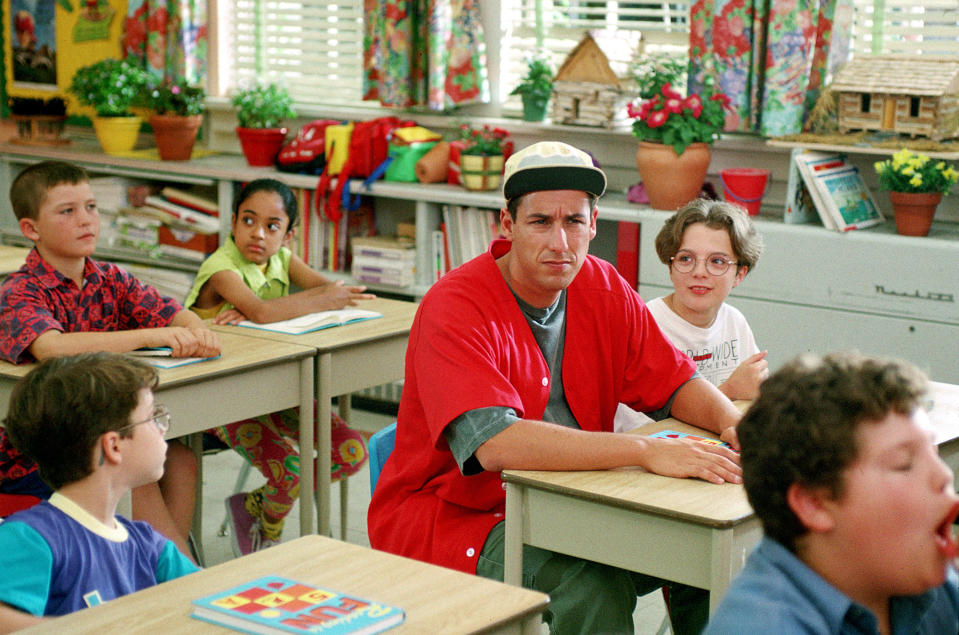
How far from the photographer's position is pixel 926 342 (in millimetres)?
3602

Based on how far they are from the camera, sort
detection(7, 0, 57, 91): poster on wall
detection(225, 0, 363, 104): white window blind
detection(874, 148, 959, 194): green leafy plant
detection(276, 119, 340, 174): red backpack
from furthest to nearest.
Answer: detection(7, 0, 57, 91): poster on wall < detection(225, 0, 363, 104): white window blind < detection(276, 119, 340, 174): red backpack < detection(874, 148, 959, 194): green leafy plant

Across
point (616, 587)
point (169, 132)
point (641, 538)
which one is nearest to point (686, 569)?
point (641, 538)

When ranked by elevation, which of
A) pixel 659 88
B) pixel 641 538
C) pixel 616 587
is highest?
pixel 659 88

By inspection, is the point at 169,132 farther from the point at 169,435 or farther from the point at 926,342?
the point at 926,342

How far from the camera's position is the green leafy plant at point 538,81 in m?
4.55

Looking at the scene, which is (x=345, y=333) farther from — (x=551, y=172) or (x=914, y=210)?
(x=914, y=210)

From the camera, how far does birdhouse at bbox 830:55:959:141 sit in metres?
3.66

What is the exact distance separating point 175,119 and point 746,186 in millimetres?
2592

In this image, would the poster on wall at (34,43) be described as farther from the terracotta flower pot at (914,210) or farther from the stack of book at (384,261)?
the terracotta flower pot at (914,210)

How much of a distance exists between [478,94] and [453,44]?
0.22 m

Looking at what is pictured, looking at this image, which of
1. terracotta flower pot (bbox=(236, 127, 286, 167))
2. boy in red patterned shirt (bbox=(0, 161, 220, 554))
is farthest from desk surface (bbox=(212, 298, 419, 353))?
terracotta flower pot (bbox=(236, 127, 286, 167))

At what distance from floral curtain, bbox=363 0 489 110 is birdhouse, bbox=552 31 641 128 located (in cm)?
48

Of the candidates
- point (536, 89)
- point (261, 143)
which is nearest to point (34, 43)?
point (261, 143)

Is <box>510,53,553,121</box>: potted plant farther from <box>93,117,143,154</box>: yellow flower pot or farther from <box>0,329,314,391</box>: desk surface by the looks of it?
<box>93,117,143,154</box>: yellow flower pot
